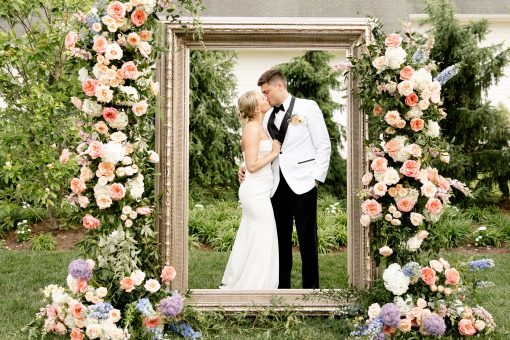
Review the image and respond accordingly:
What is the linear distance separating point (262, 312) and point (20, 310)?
2.04 meters

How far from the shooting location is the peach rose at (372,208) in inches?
191

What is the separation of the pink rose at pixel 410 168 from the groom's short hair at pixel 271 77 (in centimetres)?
115

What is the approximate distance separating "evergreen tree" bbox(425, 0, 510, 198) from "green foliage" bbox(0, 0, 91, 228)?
4.88 m

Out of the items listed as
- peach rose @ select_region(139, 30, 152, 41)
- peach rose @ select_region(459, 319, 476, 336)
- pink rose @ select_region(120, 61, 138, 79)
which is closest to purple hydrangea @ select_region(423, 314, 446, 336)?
peach rose @ select_region(459, 319, 476, 336)

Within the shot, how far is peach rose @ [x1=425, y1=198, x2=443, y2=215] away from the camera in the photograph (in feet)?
15.7

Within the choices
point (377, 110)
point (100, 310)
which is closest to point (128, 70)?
point (100, 310)

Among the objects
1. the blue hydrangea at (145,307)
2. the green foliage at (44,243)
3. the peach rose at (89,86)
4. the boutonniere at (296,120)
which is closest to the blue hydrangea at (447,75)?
the boutonniere at (296,120)

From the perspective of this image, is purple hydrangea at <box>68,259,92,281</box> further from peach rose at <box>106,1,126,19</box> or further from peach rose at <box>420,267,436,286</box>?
peach rose at <box>420,267,436,286</box>

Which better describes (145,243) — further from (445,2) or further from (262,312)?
(445,2)

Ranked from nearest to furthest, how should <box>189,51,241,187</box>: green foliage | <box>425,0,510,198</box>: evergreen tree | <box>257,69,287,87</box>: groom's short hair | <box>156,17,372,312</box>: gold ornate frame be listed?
1. <box>156,17,372,312</box>: gold ornate frame
2. <box>257,69,287,87</box>: groom's short hair
3. <box>189,51,241,187</box>: green foliage
4. <box>425,0,510,198</box>: evergreen tree

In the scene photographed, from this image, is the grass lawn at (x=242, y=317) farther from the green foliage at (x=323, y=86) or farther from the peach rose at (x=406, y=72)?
the peach rose at (x=406, y=72)

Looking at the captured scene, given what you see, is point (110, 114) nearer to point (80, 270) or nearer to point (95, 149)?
point (95, 149)

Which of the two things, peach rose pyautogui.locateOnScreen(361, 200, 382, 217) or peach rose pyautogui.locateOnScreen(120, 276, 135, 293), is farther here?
peach rose pyautogui.locateOnScreen(361, 200, 382, 217)

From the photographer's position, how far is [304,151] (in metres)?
5.25
